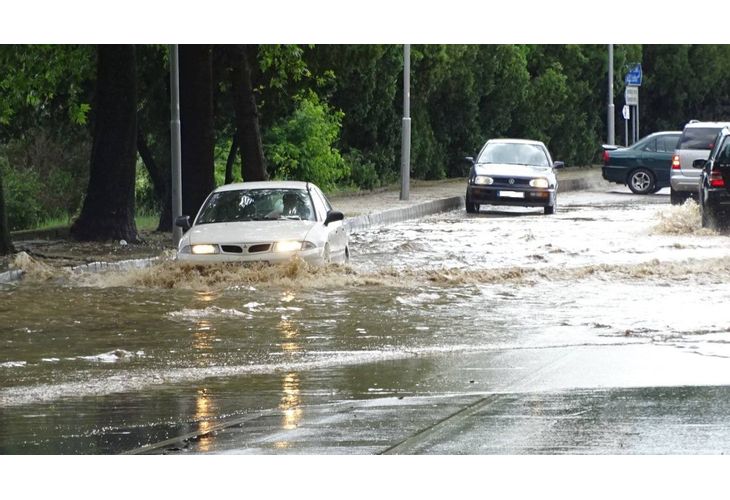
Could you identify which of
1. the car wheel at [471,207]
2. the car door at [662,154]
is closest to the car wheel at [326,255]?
the car wheel at [471,207]

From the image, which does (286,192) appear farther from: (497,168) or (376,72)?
(376,72)

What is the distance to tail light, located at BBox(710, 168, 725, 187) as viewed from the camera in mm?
25797

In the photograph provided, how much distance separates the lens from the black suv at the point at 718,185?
25.8 meters

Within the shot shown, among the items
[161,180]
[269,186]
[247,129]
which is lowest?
[161,180]

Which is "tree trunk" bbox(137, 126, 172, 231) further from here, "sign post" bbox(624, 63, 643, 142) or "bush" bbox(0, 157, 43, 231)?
"sign post" bbox(624, 63, 643, 142)

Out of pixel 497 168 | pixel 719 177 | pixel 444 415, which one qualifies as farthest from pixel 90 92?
pixel 444 415

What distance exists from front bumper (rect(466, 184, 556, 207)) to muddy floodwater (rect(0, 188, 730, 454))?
27.4 feet

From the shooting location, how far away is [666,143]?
41438 millimetres

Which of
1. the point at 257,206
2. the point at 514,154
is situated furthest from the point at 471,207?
the point at 257,206

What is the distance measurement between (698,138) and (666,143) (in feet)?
20.5

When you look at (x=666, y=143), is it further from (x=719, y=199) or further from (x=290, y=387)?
(x=290, y=387)

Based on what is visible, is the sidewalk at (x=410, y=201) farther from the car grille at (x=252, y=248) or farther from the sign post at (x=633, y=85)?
the car grille at (x=252, y=248)

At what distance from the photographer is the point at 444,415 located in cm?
967

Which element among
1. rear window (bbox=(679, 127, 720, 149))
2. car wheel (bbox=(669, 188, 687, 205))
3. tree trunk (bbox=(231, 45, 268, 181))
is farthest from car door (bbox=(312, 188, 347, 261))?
rear window (bbox=(679, 127, 720, 149))
